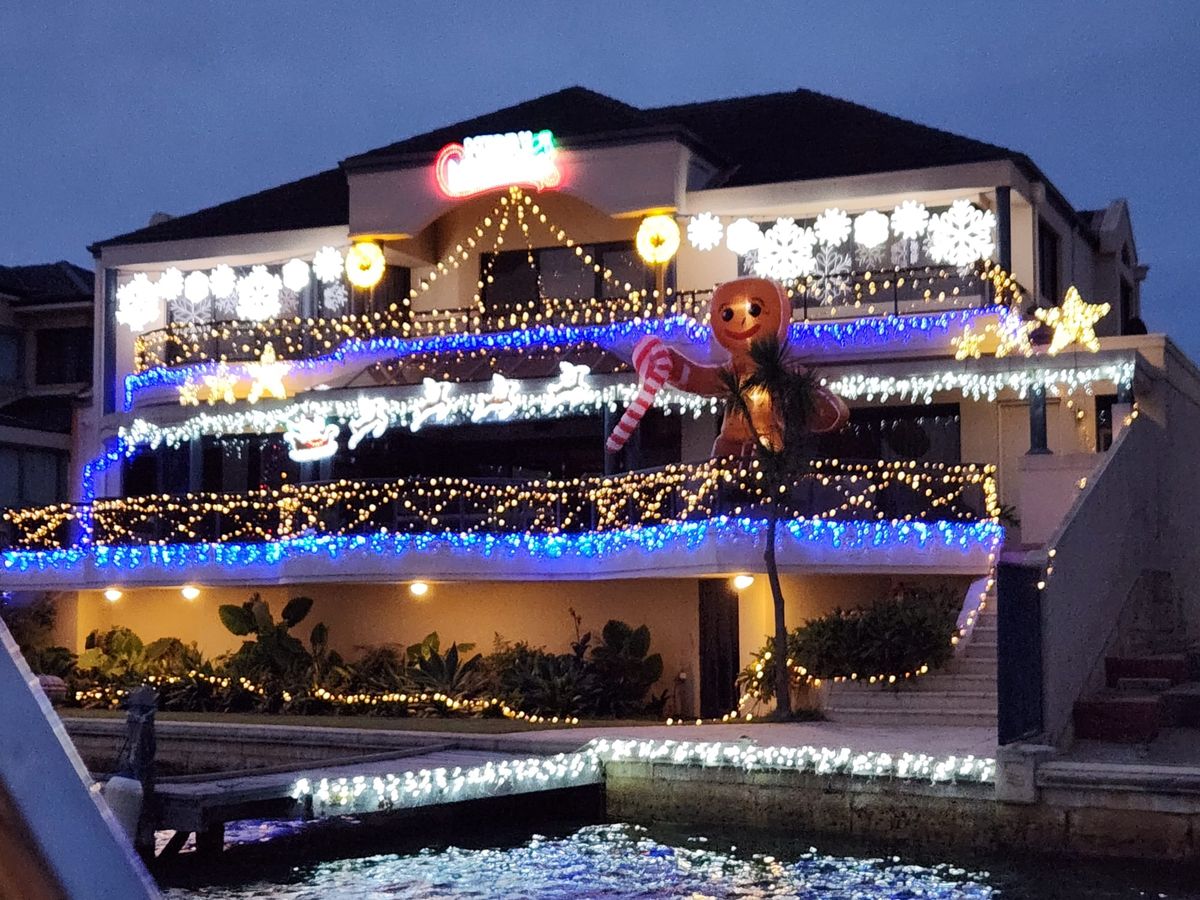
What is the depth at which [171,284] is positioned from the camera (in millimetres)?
31969

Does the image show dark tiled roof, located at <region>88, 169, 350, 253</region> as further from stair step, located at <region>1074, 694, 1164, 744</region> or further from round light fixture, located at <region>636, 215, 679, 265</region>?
stair step, located at <region>1074, 694, 1164, 744</region>

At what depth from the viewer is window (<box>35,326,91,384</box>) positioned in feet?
124

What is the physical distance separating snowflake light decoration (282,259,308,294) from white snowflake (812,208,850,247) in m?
9.63

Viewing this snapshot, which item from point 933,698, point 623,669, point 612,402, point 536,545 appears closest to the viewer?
point 933,698

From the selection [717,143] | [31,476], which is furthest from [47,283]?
[717,143]

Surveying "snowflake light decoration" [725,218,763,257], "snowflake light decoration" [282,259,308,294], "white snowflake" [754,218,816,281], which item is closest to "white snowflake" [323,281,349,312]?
"snowflake light decoration" [282,259,308,294]

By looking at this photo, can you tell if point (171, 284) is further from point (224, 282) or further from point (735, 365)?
point (735, 365)

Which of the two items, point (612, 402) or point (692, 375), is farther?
point (612, 402)

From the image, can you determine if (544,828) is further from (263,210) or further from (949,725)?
(263,210)

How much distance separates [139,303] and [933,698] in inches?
718

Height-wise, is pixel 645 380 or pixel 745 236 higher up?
pixel 745 236

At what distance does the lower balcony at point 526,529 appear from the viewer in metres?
22.8

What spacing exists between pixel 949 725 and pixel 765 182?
10.8m

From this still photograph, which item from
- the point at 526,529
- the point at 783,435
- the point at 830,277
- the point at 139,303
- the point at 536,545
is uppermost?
the point at 139,303
